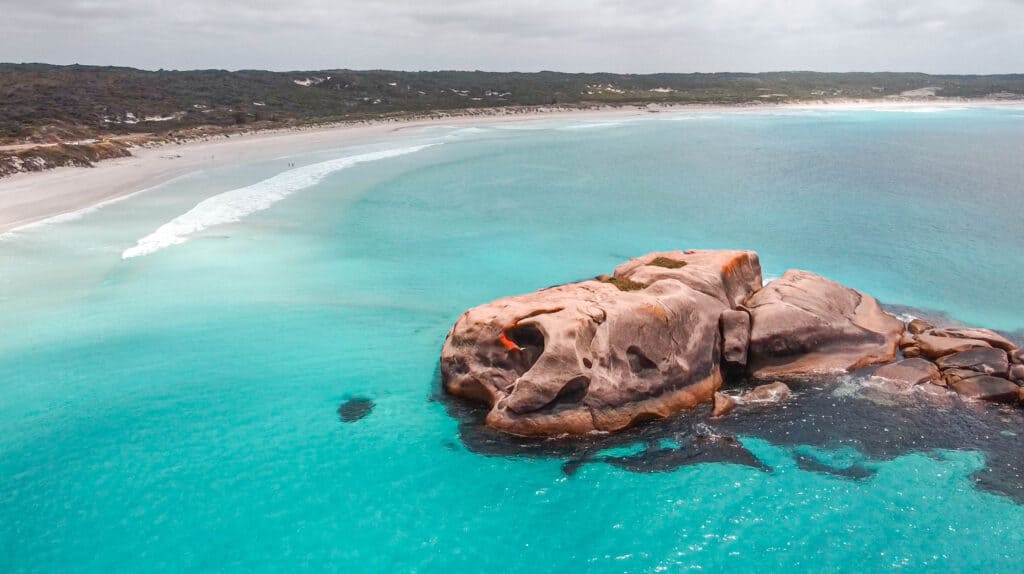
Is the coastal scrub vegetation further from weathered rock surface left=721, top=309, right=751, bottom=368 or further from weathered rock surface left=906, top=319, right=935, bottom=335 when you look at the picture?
weathered rock surface left=906, top=319, right=935, bottom=335

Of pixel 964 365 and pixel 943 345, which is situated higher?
pixel 943 345

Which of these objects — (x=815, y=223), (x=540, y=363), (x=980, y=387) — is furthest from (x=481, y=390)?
(x=815, y=223)

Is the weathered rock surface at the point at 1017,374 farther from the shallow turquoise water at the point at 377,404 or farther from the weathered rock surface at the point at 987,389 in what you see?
the shallow turquoise water at the point at 377,404

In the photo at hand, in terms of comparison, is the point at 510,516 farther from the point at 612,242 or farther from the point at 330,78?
the point at 330,78

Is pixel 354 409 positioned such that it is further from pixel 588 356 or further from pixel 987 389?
pixel 987 389

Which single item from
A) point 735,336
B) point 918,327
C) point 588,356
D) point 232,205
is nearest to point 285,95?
point 232,205

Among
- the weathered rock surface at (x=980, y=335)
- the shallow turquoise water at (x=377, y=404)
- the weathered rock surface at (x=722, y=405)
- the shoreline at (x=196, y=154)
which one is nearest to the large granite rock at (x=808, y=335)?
the weathered rock surface at (x=980, y=335)
